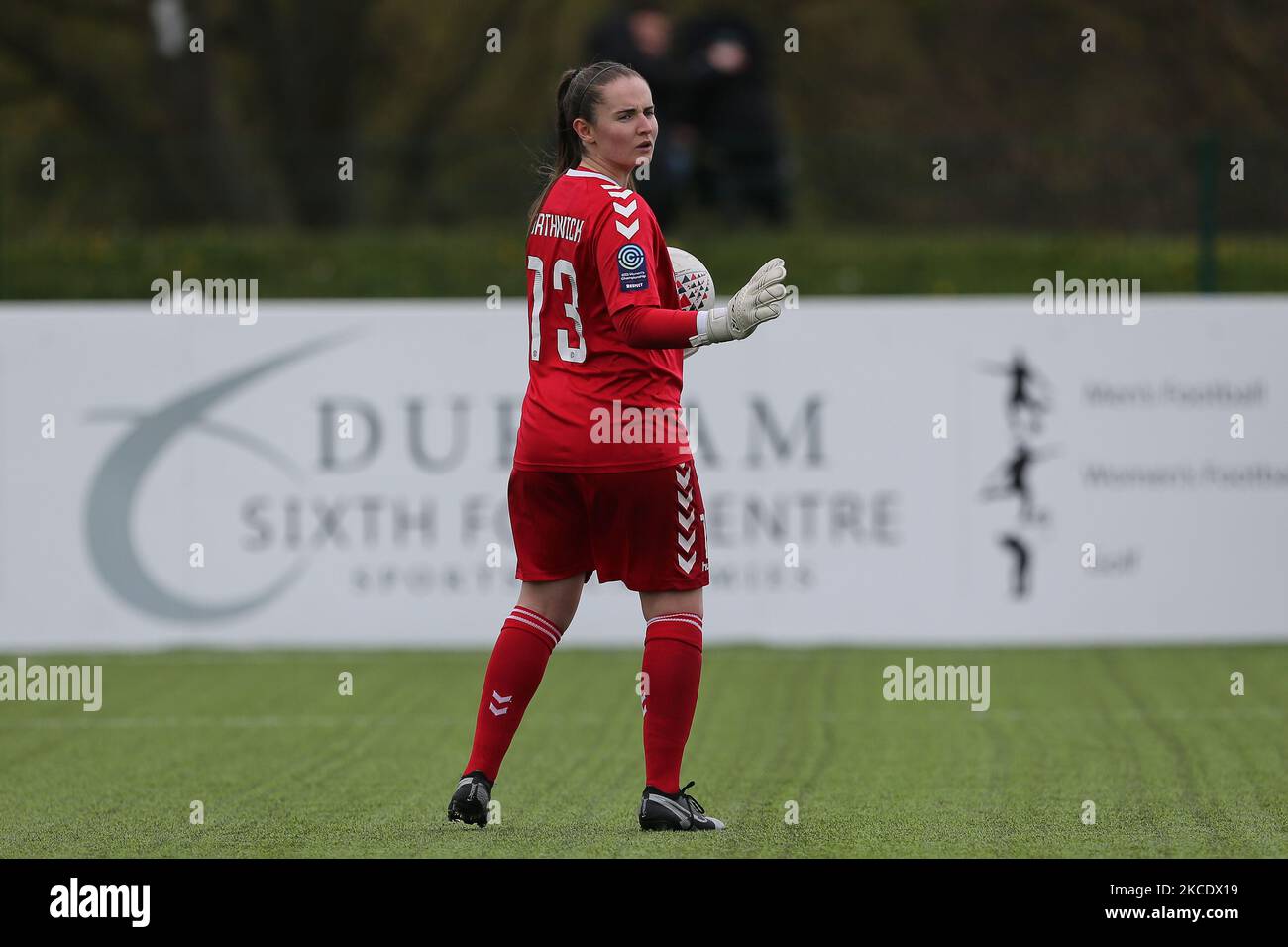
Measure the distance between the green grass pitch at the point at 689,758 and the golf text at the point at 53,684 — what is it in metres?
0.12

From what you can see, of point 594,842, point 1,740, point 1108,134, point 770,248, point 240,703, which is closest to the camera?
point 594,842

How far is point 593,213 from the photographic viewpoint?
549cm

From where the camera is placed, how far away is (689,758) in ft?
24.4

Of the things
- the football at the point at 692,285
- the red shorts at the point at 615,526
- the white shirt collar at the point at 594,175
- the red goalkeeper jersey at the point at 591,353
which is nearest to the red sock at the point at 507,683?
the red shorts at the point at 615,526

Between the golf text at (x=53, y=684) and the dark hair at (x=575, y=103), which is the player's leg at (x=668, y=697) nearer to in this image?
the dark hair at (x=575, y=103)

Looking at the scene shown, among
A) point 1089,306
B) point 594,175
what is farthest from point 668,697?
point 1089,306

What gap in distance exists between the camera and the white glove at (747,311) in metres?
5.29

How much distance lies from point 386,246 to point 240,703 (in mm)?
6904

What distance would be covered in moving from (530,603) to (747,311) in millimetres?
1021

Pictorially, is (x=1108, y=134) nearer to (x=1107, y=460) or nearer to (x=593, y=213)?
(x=1107, y=460)

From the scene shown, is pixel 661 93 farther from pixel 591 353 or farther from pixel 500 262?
pixel 591 353

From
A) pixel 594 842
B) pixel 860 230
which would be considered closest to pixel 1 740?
pixel 594 842

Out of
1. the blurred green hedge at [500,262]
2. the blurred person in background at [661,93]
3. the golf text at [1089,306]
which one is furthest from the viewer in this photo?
the blurred green hedge at [500,262]
